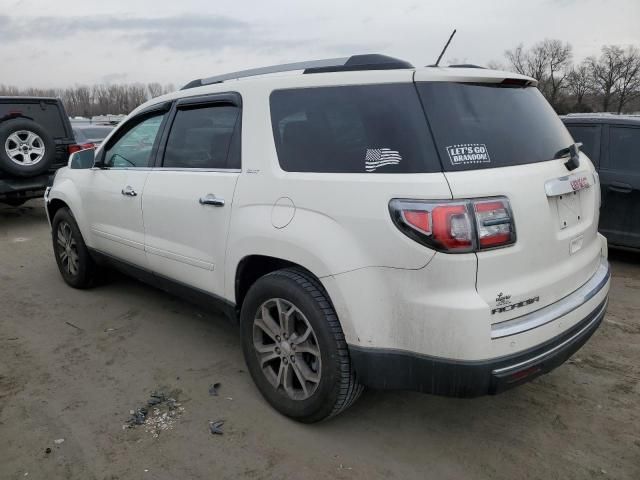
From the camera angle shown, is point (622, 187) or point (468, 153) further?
point (622, 187)

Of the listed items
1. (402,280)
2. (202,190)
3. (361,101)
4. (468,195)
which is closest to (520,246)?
(468,195)

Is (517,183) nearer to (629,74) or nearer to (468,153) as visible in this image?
(468,153)

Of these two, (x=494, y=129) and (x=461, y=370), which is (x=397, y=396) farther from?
(x=494, y=129)

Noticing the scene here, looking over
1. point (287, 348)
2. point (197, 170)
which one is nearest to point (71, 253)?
point (197, 170)

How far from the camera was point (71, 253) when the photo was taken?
16.2 ft

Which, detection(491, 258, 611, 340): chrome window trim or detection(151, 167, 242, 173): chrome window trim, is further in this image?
detection(151, 167, 242, 173): chrome window trim

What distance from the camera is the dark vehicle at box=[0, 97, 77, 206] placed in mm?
7383

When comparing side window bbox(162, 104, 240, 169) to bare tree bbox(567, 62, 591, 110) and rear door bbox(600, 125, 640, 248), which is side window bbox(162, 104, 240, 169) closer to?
rear door bbox(600, 125, 640, 248)

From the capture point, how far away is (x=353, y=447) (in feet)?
8.71

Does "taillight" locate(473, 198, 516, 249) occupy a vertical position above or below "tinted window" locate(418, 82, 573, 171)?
below

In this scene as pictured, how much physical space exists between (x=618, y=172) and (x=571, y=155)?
325 cm

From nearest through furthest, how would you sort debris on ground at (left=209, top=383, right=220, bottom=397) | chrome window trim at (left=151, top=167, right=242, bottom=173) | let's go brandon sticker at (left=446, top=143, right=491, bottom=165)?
let's go brandon sticker at (left=446, top=143, right=491, bottom=165), chrome window trim at (left=151, top=167, right=242, bottom=173), debris on ground at (left=209, top=383, right=220, bottom=397)

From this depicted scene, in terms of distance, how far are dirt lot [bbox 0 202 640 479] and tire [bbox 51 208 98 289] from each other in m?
0.83

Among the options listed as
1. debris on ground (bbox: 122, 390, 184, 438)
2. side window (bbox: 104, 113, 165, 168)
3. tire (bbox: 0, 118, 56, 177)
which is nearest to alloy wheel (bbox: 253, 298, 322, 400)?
debris on ground (bbox: 122, 390, 184, 438)
